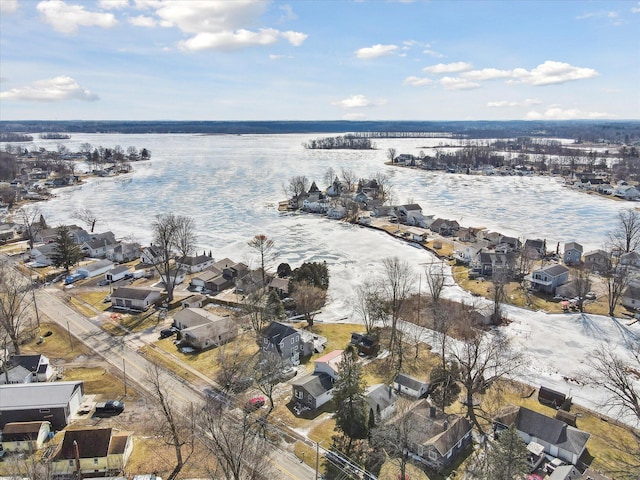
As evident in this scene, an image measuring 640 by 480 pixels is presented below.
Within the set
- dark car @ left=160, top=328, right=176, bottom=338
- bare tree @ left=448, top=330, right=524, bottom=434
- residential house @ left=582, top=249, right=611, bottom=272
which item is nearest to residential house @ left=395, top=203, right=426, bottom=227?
residential house @ left=582, top=249, right=611, bottom=272

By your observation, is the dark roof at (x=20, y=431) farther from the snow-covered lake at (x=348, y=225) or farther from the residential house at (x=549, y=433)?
the residential house at (x=549, y=433)

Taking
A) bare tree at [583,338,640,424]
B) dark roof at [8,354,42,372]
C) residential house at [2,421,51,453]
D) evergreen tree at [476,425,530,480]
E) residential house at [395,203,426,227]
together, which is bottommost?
bare tree at [583,338,640,424]

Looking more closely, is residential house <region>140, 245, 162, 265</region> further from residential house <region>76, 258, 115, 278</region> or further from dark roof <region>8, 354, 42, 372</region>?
dark roof <region>8, 354, 42, 372</region>

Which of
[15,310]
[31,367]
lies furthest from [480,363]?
[15,310]

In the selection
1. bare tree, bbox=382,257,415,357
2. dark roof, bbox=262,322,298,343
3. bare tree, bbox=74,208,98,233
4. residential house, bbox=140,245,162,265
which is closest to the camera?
dark roof, bbox=262,322,298,343

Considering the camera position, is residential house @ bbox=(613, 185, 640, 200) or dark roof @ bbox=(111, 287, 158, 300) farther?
residential house @ bbox=(613, 185, 640, 200)

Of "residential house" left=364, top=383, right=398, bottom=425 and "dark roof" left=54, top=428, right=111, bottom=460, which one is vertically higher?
"dark roof" left=54, top=428, right=111, bottom=460
